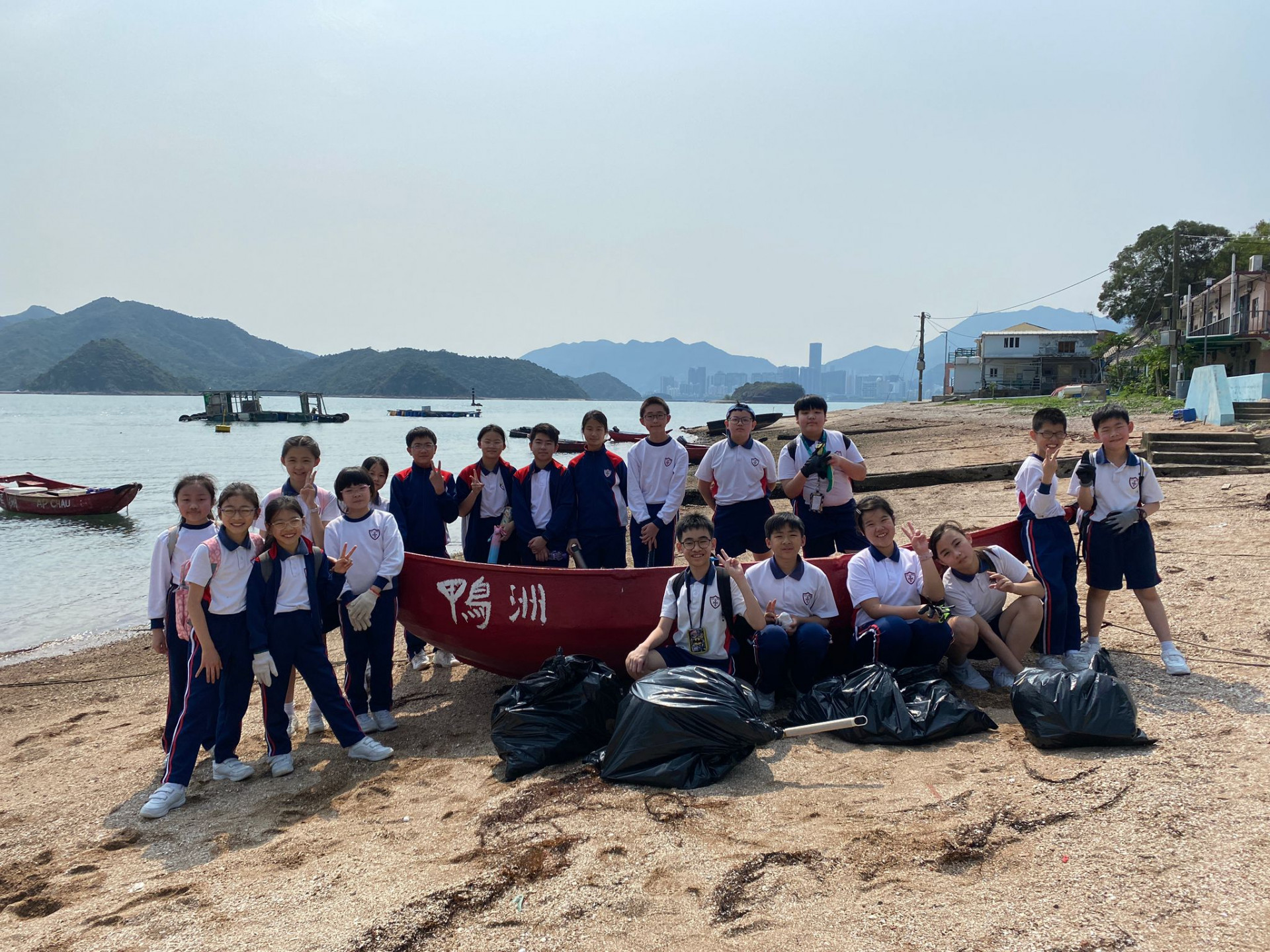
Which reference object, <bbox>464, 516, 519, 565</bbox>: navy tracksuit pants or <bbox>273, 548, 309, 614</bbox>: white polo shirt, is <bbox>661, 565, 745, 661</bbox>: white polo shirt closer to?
<bbox>273, 548, 309, 614</bbox>: white polo shirt

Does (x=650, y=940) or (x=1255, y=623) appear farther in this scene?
(x=1255, y=623)

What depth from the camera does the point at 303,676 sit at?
3.97 m

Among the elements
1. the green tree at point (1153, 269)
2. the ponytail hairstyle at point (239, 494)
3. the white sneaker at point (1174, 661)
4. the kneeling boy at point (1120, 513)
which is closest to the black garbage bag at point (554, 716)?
the ponytail hairstyle at point (239, 494)

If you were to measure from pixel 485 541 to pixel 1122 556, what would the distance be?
4065 mm

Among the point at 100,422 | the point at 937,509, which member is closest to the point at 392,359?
the point at 100,422

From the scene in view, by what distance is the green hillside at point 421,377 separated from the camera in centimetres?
13462

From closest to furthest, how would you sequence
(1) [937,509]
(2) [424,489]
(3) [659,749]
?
(3) [659,749] → (2) [424,489] → (1) [937,509]

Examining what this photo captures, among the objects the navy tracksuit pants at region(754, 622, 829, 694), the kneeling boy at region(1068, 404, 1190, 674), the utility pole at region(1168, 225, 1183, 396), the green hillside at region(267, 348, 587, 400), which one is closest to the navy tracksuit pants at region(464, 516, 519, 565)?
the navy tracksuit pants at region(754, 622, 829, 694)

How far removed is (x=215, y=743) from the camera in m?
4.01

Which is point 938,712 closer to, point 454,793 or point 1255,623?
point 454,793

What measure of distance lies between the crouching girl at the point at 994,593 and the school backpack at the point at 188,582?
3.55 metres

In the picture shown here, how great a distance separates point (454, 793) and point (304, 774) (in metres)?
0.97

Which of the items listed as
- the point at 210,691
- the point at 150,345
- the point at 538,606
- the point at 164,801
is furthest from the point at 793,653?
the point at 150,345

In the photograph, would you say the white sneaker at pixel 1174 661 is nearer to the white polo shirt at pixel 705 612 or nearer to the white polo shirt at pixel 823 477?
the white polo shirt at pixel 823 477
